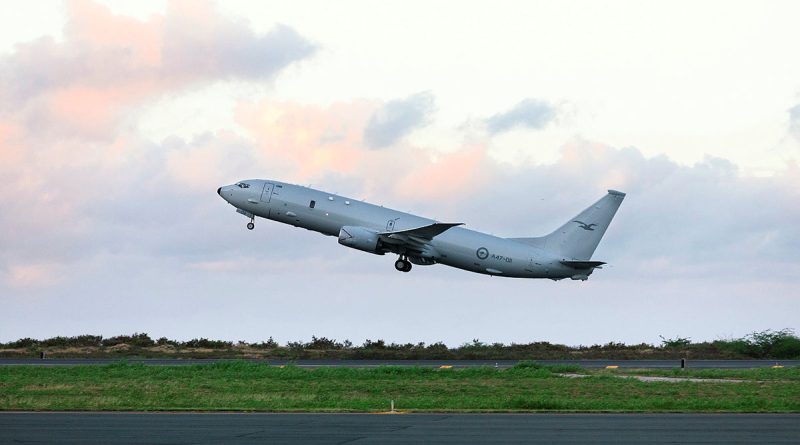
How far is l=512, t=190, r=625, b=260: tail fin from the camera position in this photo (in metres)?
74.7

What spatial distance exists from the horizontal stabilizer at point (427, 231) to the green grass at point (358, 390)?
13215 mm

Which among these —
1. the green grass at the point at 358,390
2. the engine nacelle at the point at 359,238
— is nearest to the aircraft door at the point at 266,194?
the engine nacelle at the point at 359,238

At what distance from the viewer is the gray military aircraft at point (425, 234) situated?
7044 centimetres

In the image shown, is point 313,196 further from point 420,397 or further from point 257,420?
point 257,420

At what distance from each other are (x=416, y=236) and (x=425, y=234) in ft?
2.03

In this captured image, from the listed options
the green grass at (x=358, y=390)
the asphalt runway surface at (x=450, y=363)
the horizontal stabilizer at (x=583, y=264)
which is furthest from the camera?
the horizontal stabilizer at (x=583, y=264)

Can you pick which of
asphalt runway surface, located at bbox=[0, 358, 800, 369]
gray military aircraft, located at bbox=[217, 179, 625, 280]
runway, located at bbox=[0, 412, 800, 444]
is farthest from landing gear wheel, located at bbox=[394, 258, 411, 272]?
runway, located at bbox=[0, 412, 800, 444]

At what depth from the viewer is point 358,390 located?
48125 millimetres

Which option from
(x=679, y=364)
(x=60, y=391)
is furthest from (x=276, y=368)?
(x=679, y=364)

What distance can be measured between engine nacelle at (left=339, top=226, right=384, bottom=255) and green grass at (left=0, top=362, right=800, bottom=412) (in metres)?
14.0

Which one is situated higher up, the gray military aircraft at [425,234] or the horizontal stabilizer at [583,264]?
the gray military aircraft at [425,234]

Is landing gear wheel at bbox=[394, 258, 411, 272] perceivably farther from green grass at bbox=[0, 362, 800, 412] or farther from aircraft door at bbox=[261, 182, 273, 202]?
green grass at bbox=[0, 362, 800, 412]

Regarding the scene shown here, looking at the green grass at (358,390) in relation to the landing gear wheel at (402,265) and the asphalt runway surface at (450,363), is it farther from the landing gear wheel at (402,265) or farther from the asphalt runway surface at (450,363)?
the landing gear wheel at (402,265)

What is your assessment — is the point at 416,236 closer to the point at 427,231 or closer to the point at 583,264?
the point at 427,231
